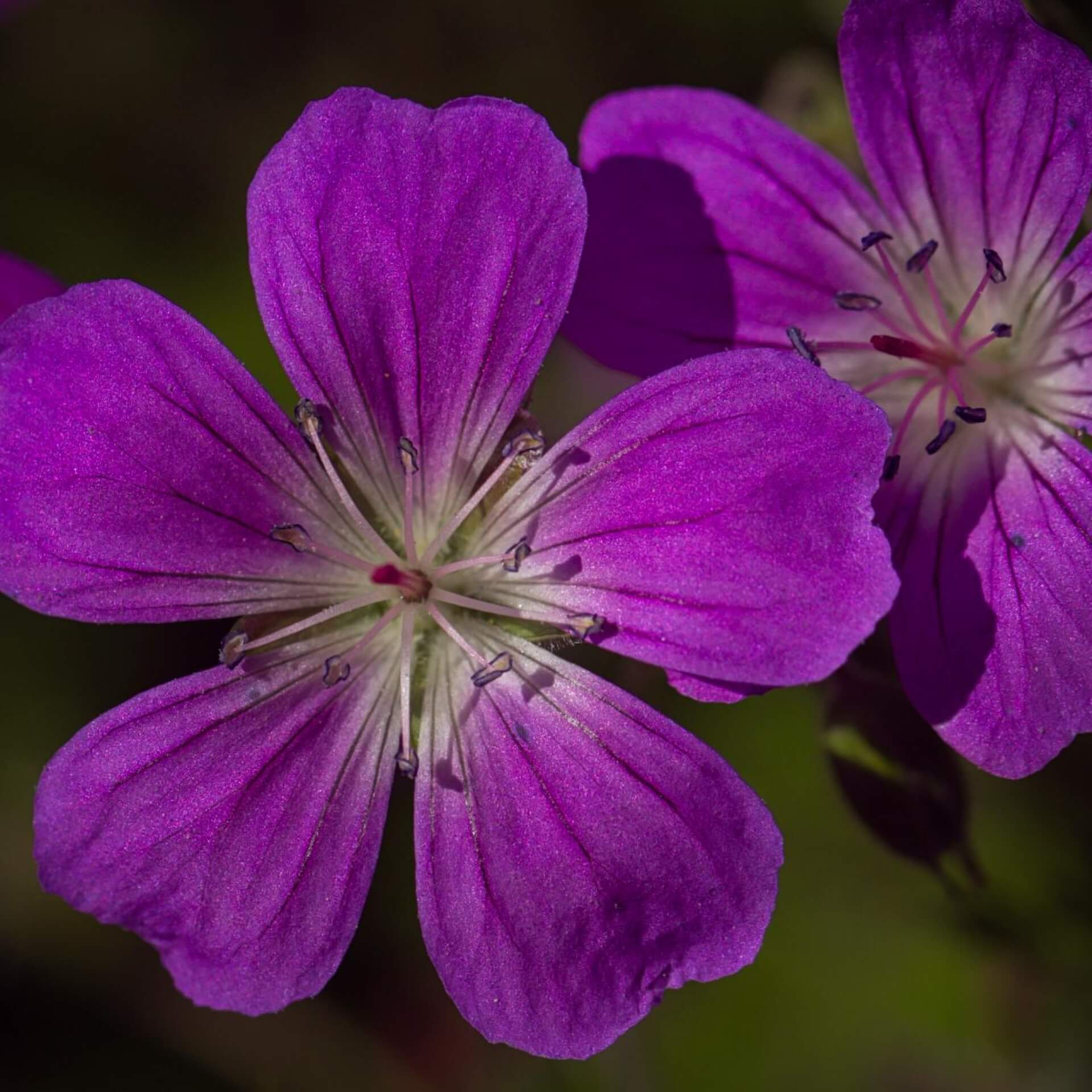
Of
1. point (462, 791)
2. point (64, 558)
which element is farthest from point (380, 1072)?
point (64, 558)

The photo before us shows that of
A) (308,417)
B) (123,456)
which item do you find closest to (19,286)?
(123,456)

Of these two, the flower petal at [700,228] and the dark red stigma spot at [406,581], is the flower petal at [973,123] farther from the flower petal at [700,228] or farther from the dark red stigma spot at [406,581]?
the dark red stigma spot at [406,581]

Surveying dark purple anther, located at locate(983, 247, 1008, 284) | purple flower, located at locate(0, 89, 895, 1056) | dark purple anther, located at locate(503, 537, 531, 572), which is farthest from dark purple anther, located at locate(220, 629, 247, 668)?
dark purple anther, located at locate(983, 247, 1008, 284)

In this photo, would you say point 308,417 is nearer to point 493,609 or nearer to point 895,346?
point 493,609

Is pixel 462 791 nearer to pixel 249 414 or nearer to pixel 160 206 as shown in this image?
pixel 249 414

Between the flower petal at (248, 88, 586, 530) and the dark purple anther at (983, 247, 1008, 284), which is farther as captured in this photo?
the dark purple anther at (983, 247, 1008, 284)

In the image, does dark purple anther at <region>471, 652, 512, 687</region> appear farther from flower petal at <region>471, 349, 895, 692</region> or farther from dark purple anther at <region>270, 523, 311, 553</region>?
dark purple anther at <region>270, 523, 311, 553</region>
